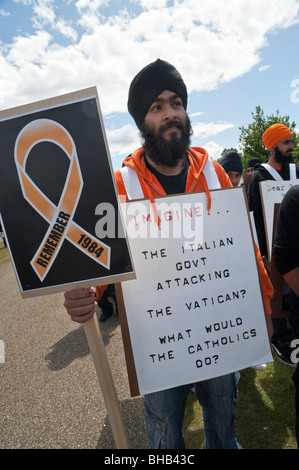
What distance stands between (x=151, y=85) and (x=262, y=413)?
2548 mm

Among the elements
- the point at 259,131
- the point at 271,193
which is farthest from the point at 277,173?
the point at 259,131

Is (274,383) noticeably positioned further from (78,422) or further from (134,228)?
(134,228)

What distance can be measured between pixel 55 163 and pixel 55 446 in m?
2.41

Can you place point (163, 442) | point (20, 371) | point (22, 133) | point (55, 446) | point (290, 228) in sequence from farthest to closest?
point (20, 371) → point (55, 446) → point (290, 228) → point (163, 442) → point (22, 133)

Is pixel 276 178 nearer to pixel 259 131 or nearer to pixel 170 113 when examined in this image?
pixel 170 113

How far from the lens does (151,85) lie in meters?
1.71

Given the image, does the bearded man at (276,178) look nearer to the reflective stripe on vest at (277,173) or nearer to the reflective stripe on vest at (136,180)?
the reflective stripe on vest at (277,173)

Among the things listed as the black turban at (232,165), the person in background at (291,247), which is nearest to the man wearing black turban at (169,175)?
the person in background at (291,247)

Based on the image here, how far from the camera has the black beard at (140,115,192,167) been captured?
1653 millimetres

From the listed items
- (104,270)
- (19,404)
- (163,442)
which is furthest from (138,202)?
(19,404)

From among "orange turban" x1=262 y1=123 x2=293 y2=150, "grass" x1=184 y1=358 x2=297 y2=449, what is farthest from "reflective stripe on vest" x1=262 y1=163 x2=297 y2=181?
"grass" x1=184 y1=358 x2=297 y2=449

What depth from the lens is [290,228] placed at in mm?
1679

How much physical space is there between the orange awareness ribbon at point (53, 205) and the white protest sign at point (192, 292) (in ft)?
0.71

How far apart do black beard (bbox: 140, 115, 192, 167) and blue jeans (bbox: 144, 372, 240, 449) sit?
1.13 meters
